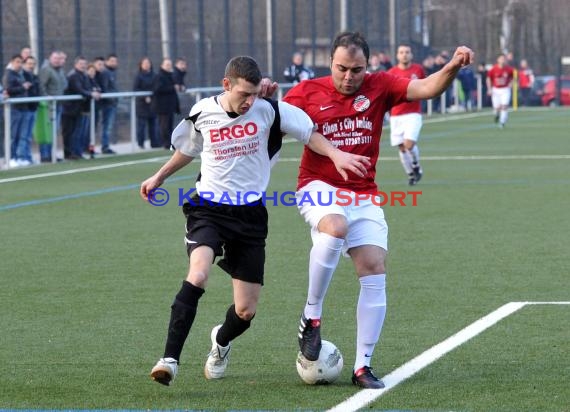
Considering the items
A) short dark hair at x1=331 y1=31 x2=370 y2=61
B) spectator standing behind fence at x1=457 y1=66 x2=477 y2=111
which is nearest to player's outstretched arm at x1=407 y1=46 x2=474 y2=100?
short dark hair at x1=331 y1=31 x2=370 y2=61

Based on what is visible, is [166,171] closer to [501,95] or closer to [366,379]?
[366,379]

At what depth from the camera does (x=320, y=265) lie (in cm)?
732

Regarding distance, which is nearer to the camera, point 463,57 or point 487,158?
point 463,57

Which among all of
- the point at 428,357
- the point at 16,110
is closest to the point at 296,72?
the point at 16,110

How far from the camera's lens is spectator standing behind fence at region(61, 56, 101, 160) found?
2573cm

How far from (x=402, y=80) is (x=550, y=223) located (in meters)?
7.53

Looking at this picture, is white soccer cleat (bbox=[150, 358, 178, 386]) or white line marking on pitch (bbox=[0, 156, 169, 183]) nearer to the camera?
white soccer cleat (bbox=[150, 358, 178, 386])

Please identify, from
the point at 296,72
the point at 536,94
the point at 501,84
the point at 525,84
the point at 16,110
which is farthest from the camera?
the point at 536,94

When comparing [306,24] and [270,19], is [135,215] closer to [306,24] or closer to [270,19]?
[270,19]

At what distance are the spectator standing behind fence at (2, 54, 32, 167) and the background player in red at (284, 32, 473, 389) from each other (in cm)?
1657

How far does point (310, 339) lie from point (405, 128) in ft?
41.3

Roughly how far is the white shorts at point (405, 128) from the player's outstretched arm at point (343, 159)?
40.8 ft

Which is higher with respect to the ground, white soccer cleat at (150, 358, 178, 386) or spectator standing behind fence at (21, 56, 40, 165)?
white soccer cleat at (150, 358, 178, 386)

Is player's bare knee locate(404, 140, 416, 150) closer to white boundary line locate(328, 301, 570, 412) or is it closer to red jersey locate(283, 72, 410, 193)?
white boundary line locate(328, 301, 570, 412)
